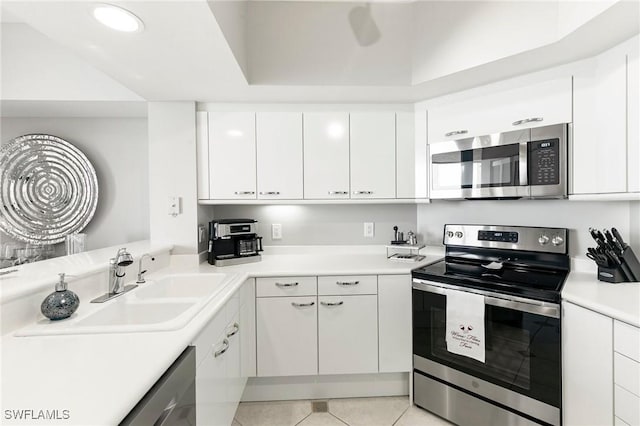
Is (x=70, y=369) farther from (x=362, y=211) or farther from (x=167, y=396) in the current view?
(x=362, y=211)

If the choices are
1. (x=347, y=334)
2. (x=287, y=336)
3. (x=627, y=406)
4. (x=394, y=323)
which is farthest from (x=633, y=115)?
(x=287, y=336)

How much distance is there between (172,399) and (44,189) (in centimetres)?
242

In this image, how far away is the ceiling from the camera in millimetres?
1292

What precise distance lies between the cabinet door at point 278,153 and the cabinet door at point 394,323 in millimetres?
958

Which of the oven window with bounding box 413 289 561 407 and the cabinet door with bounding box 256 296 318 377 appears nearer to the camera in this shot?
the oven window with bounding box 413 289 561 407

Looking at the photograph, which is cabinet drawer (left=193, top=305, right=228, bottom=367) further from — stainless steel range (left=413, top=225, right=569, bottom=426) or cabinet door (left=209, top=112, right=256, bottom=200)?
stainless steel range (left=413, top=225, right=569, bottom=426)

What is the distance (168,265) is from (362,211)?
1.59 m

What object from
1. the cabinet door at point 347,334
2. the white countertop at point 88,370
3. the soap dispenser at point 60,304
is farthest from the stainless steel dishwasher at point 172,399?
the cabinet door at point 347,334

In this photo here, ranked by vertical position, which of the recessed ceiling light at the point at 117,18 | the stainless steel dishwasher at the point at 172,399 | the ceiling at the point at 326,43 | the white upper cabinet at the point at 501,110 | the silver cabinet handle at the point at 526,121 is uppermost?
the ceiling at the point at 326,43

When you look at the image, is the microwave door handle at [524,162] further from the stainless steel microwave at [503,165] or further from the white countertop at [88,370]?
the white countertop at [88,370]

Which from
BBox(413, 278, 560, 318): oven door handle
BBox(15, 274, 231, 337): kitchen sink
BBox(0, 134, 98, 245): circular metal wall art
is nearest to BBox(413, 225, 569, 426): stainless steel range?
BBox(413, 278, 560, 318): oven door handle

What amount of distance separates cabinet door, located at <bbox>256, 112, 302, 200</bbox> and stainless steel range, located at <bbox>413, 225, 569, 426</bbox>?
3.68 feet

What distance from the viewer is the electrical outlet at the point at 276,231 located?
2.58 m

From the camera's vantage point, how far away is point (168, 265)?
7.25ft
